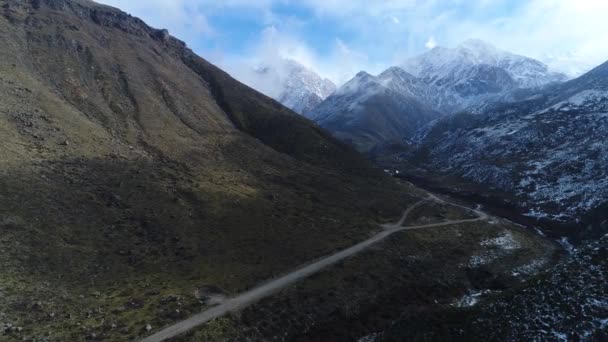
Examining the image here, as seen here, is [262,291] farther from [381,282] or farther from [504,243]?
[504,243]

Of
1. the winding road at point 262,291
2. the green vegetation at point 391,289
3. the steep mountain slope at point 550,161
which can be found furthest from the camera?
the steep mountain slope at point 550,161

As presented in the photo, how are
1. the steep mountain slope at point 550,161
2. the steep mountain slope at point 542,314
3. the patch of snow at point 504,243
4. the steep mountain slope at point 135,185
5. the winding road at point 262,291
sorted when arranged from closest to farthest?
1. the steep mountain slope at point 542,314
2. the winding road at point 262,291
3. the steep mountain slope at point 135,185
4. the patch of snow at point 504,243
5. the steep mountain slope at point 550,161

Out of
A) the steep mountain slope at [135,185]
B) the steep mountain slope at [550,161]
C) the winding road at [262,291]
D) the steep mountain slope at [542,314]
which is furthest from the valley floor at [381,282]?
the steep mountain slope at [550,161]

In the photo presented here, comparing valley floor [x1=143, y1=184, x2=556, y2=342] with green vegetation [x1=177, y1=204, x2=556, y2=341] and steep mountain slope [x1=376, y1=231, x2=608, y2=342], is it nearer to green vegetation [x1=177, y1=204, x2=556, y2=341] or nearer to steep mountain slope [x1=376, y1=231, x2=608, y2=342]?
green vegetation [x1=177, y1=204, x2=556, y2=341]

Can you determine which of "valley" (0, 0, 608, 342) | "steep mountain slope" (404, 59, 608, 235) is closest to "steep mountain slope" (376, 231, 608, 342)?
"valley" (0, 0, 608, 342)

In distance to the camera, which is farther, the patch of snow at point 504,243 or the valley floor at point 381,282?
the patch of snow at point 504,243

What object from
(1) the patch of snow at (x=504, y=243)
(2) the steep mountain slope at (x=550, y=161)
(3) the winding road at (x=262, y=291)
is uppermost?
(2) the steep mountain slope at (x=550, y=161)

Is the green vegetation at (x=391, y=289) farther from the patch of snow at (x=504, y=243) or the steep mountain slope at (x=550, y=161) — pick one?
the steep mountain slope at (x=550, y=161)
